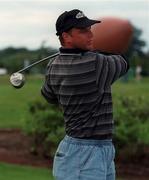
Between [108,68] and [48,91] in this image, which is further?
[48,91]

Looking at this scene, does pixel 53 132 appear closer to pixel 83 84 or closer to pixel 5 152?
pixel 5 152

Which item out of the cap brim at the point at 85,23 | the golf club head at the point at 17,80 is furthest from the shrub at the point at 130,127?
the cap brim at the point at 85,23

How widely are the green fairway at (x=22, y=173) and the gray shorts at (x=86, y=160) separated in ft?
16.0

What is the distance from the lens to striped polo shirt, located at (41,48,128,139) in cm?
528

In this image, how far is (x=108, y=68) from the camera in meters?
5.32

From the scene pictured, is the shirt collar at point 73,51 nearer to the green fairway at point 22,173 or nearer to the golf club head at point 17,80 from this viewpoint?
the golf club head at point 17,80

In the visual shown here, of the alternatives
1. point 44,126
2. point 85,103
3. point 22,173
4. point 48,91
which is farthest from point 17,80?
point 44,126

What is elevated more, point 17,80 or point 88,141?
point 17,80

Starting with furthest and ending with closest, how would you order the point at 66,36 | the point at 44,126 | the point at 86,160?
1. the point at 44,126
2. the point at 66,36
3. the point at 86,160

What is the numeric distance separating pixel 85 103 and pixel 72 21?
0.65 meters

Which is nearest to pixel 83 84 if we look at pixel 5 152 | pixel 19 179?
pixel 19 179

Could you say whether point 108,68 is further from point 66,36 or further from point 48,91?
point 48,91

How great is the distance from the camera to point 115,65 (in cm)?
538

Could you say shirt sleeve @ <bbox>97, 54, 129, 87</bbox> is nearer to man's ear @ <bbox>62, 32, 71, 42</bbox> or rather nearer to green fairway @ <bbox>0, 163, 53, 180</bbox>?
man's ear @ <bbox>62, 32, 71, 42</bbox>
